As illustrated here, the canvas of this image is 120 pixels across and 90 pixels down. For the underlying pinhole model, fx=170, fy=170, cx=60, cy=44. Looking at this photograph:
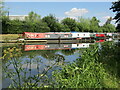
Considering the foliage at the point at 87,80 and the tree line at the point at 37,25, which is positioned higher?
the tree line at the point at 37,25

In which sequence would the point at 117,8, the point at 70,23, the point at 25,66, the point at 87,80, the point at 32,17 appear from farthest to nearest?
the point at 70,23 < the point at 32,17 < the point at 117,8 < the point at 25,66 < the point at 87,80

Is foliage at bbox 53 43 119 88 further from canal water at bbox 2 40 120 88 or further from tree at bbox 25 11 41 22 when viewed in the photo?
tree at bbox 25 11 41 22

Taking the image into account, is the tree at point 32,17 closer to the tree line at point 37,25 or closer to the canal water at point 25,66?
the tree line at point 37,25

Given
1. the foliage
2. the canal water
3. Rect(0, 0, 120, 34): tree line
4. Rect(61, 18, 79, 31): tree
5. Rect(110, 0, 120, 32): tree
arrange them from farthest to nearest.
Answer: Rect(61, 18, 79, 31): tree
Rect(0, 0, 120, 34): tree line
Rect(110, 0, 120, 32): tree
the foliage
the canal water

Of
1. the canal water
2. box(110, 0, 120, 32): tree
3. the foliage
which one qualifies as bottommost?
the foliage

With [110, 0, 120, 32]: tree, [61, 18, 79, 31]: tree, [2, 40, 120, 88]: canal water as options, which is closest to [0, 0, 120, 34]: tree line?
[61, 18, 79, 31]: tree

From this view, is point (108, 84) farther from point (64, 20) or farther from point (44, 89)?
point (64, 20)

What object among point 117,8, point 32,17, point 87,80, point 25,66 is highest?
point 32,17

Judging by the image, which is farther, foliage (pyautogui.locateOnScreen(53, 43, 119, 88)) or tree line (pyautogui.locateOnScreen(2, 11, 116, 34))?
tree line (pyautogui.locateOnScreen(2, 11, 116, 34))

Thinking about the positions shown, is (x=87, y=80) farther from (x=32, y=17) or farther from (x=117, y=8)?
(x=32, y=17)

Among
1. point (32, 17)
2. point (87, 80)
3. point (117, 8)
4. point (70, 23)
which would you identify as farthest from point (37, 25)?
point (87, 80)

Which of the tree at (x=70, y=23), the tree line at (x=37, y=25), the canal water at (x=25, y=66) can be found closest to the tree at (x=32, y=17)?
the tree line at (x=37, y=25)

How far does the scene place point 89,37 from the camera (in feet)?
74.6

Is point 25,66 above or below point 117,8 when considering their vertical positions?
below
